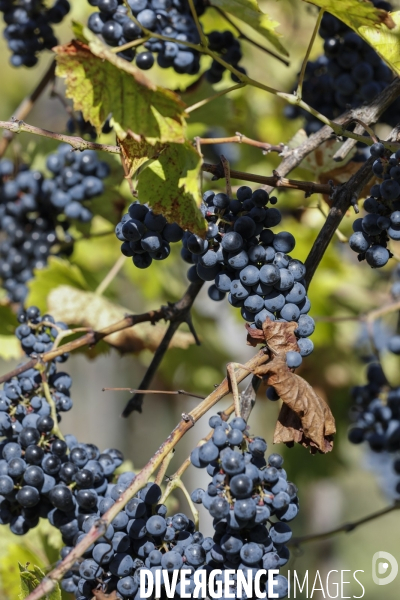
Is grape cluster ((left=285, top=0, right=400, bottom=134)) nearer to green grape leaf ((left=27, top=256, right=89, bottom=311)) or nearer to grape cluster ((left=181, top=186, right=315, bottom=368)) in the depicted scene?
grape cluster ((left=181, top=186, right=315, bottom=368))

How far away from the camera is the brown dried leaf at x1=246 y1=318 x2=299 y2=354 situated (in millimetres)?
1030

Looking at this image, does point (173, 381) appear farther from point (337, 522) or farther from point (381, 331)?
point (337, 522)

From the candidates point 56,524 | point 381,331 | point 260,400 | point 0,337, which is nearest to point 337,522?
point 260,400

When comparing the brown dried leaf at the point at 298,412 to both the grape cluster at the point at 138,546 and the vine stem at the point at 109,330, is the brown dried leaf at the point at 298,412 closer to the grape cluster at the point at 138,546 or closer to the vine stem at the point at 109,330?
the grape cluster at the point at 138,546

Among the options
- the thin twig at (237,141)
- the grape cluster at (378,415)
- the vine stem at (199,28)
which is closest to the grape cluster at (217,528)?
the thin twig at (237,141)

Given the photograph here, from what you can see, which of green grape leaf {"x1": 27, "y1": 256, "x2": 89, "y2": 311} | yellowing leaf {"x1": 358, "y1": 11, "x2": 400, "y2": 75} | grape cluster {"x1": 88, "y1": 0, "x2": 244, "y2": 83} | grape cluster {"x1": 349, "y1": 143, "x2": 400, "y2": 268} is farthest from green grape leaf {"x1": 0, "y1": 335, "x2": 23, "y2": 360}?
yellowing leaf {"x1": 358, "y1": 11, "x2": 400, "y2": 75}

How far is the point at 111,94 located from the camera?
1.00 meters

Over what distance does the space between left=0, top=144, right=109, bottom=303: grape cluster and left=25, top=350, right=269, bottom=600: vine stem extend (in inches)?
42.0

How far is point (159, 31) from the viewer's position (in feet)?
4.88

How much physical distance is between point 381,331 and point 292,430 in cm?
168

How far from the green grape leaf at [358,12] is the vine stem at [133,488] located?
61 cm

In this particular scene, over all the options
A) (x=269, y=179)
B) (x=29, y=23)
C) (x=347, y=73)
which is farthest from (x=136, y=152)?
(x=29, y=23)

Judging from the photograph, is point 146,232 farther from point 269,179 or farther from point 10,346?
point 10,346

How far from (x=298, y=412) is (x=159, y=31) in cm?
93
